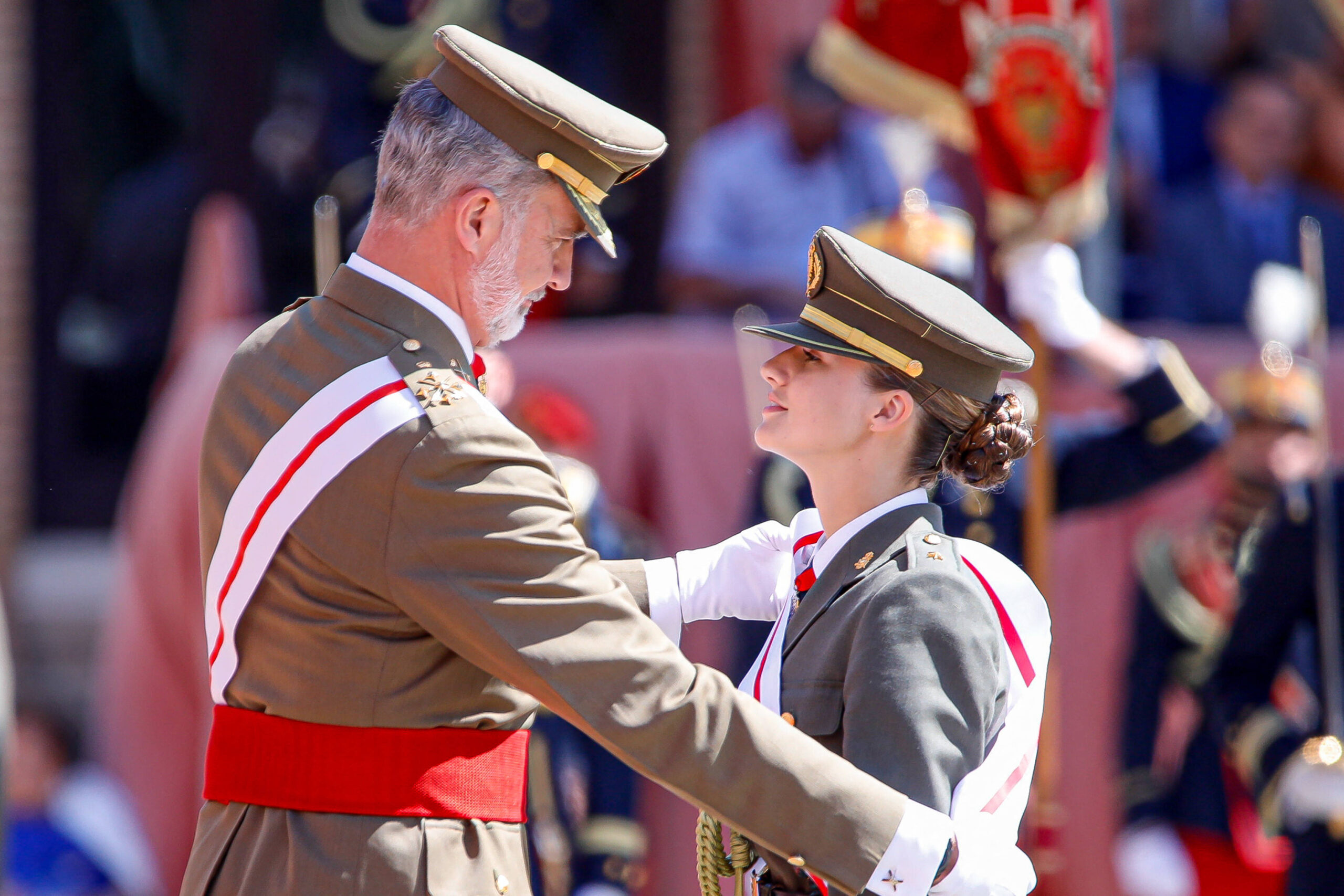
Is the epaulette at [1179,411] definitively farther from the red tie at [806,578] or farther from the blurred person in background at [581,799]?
the red tie at [806,578]

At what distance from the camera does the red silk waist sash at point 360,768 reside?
192 centimetres

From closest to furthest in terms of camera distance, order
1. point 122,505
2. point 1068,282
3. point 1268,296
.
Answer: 1. point 1068,282
2. point 1268,296
3. point 122,505

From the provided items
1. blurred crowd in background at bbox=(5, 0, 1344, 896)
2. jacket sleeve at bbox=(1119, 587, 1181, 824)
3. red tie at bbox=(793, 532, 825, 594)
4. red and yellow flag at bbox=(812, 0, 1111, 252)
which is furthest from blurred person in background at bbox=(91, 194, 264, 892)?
red tie at bbox=(793, 532, 825, 594)

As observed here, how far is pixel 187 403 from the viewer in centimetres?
470

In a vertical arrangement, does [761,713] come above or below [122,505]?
above

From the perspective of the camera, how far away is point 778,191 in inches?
212

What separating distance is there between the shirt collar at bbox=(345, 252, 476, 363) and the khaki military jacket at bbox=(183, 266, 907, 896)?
0.01 m

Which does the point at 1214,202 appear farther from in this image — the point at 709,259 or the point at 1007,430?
the point at 1007,430

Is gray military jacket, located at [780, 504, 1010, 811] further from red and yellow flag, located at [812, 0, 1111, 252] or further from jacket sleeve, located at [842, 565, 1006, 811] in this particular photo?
red and yellow flag, located at [812, 0, 1111, 252]

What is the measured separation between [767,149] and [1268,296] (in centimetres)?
172

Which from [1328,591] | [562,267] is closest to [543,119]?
[562,267]

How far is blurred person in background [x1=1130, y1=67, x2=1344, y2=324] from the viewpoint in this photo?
5078mm

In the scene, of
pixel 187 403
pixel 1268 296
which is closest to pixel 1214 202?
pixel 1268 296

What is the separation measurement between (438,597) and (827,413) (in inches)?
21.2
